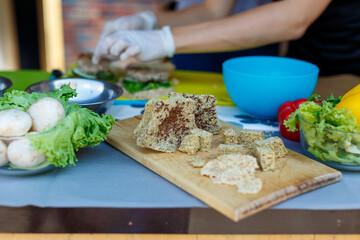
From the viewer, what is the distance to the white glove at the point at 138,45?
1938 mm

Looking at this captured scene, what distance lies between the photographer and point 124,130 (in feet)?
4.79

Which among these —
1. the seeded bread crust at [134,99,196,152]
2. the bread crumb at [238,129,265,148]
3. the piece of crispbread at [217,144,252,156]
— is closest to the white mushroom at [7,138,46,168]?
the seeded bread crust at [134,99,196,152]

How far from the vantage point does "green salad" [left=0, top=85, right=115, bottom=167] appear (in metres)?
1.02

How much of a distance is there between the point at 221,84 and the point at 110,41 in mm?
680

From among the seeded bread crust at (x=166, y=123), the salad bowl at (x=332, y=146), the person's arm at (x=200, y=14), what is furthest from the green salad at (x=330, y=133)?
the person's arm at (x=200, y=14)

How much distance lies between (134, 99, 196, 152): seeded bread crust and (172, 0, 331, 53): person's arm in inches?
33.0

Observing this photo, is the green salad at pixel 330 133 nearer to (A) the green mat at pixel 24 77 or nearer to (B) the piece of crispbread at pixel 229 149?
(B) the piece of crispbread at pixel 229 149

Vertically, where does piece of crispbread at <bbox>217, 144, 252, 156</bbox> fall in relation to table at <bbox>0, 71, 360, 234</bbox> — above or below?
above

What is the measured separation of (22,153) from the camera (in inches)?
40.1

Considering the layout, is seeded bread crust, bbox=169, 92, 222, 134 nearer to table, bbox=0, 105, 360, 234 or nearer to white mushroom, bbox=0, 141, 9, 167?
table, bbox=0, 105, 360, 234

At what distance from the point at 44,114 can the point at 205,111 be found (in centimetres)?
57

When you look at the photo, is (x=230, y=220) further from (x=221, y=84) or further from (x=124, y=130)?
(x=221, y=84)

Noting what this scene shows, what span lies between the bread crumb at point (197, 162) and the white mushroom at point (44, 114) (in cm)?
41

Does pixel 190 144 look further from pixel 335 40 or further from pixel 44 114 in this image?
pixel 335 40
